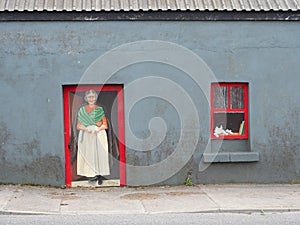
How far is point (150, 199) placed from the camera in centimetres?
1129

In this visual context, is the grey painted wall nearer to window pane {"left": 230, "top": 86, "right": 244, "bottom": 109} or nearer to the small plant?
the small plant

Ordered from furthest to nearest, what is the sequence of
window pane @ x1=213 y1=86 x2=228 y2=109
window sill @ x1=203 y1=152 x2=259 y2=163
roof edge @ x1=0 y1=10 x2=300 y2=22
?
window pane @ x1=213 y1=86 x2=228 y2=109
window sill @ x1=203 y1=152 x2=259 y2=163
roof edge @ x1=0 y1=10 x2=300 y2=22

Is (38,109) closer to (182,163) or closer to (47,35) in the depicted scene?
(47,35)

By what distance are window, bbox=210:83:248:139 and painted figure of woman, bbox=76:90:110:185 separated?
8.05 ft

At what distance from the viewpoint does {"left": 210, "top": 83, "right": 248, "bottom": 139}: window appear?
12969mm

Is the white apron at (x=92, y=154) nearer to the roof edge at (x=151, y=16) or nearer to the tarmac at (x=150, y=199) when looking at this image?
the tarmac at (x=150, y=199)

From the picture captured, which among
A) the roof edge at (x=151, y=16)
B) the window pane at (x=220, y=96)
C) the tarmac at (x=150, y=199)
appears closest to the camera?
the tarmac at (x=150, y=199)

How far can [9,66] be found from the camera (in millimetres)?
12422

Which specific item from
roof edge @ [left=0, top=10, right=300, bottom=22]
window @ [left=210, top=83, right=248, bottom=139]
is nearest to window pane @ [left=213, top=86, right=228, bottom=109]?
window @ [left=210, top=83, right=248, bottom=139]

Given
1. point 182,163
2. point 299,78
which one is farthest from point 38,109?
point 299,78

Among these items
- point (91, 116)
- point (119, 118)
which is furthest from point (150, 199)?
point (91, 116)

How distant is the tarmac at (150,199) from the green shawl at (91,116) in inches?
56.9

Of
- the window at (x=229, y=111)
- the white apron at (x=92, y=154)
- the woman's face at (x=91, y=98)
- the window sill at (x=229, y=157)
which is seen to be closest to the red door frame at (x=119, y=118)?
the woman's face at (x=91, y=98)

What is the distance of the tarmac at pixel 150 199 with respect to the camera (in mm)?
10297
